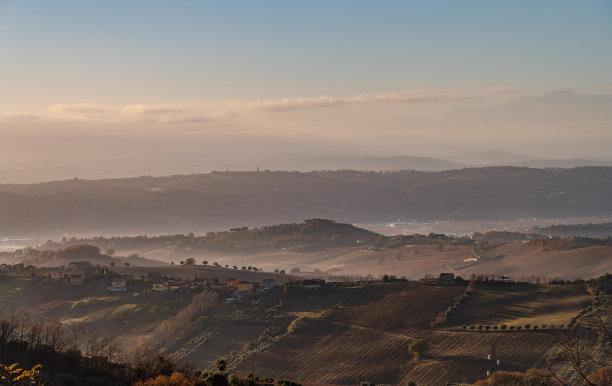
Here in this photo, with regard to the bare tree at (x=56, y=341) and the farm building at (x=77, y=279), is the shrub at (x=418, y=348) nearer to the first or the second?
the bare tree at (x=56, y=341)

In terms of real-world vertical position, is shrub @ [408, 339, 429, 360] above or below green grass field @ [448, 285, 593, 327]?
below

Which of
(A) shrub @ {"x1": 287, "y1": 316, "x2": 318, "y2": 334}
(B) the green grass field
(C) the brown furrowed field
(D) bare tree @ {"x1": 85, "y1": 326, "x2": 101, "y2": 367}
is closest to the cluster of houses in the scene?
(A) shrub @ {"x1": 287, "y1": 316, "x2": 318, "y2": 334}

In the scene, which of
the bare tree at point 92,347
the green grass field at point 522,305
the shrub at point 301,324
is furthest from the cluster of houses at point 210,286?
the green grass field at point 522,305

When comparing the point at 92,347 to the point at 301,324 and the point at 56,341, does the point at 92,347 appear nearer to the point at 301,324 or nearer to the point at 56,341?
the point at 56,341

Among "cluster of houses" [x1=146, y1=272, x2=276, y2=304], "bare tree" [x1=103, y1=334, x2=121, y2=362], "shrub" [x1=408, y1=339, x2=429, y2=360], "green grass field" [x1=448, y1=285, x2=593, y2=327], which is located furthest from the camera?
"cluster of houses" [x1=146, y1=272, x2=276, y2=304]

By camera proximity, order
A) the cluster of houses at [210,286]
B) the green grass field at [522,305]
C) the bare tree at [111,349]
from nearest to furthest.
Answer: the bare tree at [111,349] < the green grass field at [522,305] < the cluster of houses at [210,286]

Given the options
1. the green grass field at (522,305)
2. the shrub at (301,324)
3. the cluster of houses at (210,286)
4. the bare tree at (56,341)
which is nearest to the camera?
the bare tree at (56,341)

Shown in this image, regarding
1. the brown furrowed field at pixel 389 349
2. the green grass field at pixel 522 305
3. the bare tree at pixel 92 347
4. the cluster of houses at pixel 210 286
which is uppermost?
the bare tree at pixel 92 347

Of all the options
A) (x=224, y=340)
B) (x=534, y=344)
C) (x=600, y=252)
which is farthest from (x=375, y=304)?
(x=600, y=252)

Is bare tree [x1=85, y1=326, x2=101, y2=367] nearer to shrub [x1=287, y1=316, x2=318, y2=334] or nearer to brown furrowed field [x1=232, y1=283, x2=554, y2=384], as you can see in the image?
brown furrowed field [x1=232, y1=283, x2=554, y2=384]
